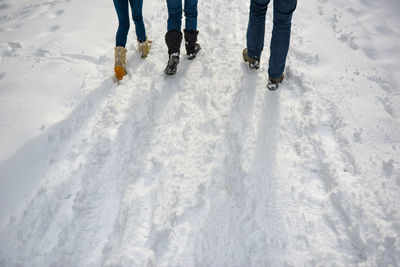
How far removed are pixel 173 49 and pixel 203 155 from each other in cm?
128

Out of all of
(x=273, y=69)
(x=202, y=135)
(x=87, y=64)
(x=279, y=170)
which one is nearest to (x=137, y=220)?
(x=202, y=135)

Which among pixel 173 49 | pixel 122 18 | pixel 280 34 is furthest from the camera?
pixel 173 49

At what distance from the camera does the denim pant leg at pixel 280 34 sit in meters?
1.99

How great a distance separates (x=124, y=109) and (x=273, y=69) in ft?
4.76

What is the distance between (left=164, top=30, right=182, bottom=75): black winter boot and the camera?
2.55 metres

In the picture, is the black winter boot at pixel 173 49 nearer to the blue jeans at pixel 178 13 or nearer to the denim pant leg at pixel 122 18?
the blue jeans at pixel 178 13

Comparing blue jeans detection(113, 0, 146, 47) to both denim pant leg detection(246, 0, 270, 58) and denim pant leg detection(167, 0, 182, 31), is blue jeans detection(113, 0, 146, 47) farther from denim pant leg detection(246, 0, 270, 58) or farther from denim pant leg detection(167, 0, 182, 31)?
denim pant leg detection(246, 0, 270, 58)

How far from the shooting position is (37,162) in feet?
6.07

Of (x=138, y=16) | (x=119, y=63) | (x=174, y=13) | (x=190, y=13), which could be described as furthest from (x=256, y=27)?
(x=119, y=63)

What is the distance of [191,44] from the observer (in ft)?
8.94

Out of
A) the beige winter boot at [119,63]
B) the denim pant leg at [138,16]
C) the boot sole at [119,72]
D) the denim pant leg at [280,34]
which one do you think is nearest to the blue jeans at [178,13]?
the denim pant leg at [138,16]

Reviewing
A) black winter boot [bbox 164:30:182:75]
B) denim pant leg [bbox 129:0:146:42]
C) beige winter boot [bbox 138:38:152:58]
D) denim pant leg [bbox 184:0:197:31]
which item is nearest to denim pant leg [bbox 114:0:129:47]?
denim pant leg [bbox 129:0:146:42]

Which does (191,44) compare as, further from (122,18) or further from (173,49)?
(122,18)

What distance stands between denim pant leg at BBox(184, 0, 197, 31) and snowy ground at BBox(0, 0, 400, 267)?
0.39 m
